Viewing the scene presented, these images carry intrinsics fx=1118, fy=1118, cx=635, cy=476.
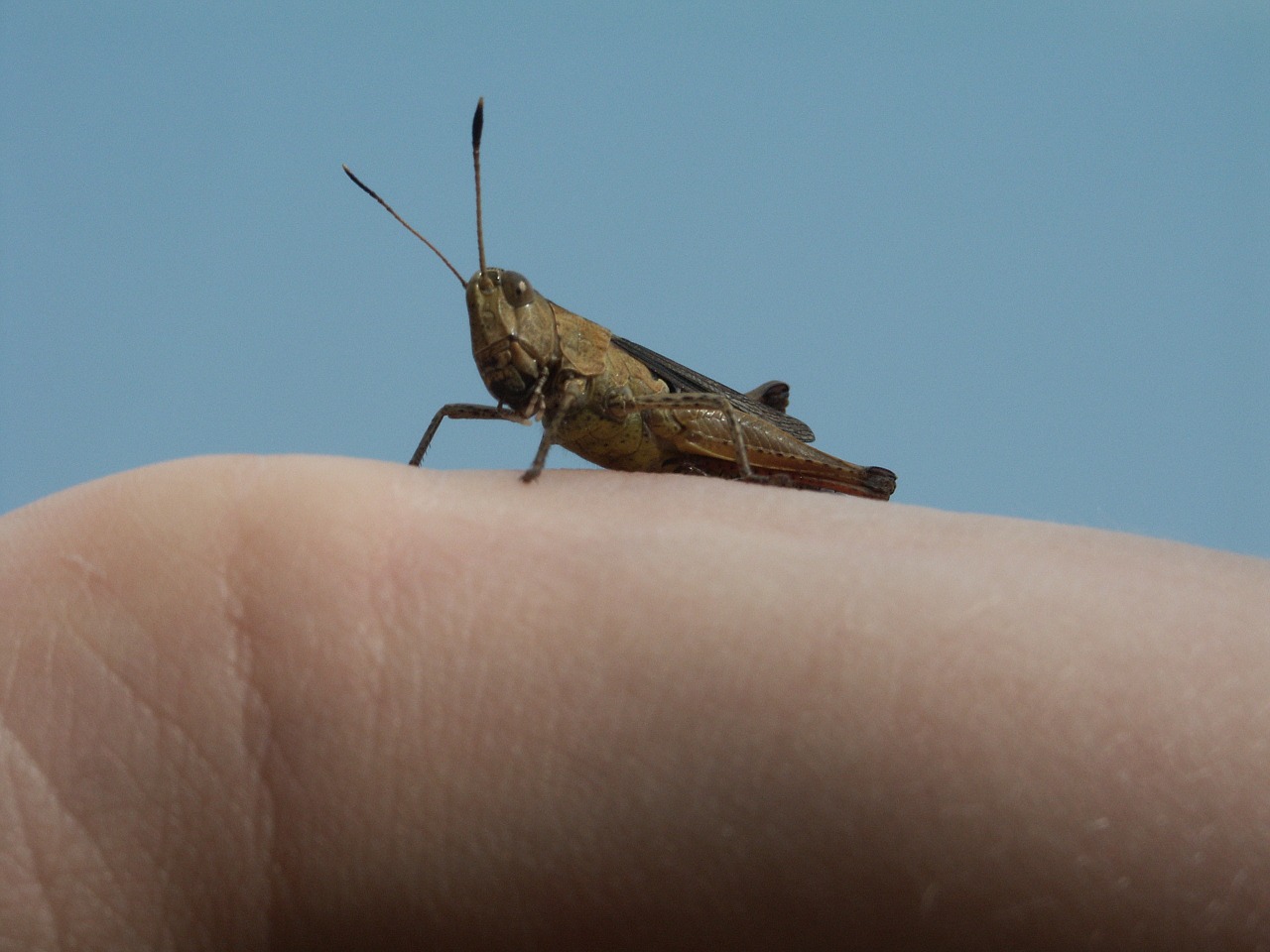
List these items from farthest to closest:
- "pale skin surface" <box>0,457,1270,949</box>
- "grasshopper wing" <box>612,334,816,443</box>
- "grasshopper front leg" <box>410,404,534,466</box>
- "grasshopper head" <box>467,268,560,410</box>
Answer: "grasshopper wing" <box>612,334,816,443</box>
"grasshopper front leg" <box>410,404,534,466</box>
"grasshopper head" <box>467,268,560,410</box>
"pale skin surface" <box>0,457,1270,949</box>

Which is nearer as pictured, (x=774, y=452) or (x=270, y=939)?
(x=270, y=939)

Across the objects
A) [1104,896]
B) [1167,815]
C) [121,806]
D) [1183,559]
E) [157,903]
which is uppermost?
[1183,559]

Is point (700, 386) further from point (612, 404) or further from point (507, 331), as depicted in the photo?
point (507, 331)

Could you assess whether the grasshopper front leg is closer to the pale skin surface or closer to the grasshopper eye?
the grasshopper eye

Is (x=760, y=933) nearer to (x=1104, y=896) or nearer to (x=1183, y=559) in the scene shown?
(x=1104, y=896)

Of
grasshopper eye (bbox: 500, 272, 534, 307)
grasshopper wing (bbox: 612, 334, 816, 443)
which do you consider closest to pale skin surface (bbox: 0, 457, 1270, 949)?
grasshopper eye (bbox: 500, 272, 534, 307)

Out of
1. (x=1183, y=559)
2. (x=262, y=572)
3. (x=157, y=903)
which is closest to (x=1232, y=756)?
(x=1183, y=559)

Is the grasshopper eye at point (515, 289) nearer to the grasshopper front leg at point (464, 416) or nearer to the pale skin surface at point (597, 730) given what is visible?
the grasshopper front leg at point (464, 416)

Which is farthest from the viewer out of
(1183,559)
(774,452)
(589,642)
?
(774,452)
